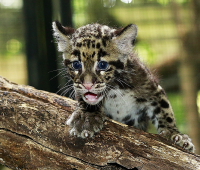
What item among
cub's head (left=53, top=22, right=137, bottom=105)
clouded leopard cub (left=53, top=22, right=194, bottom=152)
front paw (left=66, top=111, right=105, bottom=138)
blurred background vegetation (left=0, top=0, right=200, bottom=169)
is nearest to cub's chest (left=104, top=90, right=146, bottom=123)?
clouded leopard cub (left=53, top=22, right=194, bottom=152)

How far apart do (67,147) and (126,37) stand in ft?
4.39

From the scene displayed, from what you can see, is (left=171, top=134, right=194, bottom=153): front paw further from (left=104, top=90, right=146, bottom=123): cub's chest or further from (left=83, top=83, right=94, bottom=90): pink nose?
(left=83, top=83, right=94, bottom=90): pink nose

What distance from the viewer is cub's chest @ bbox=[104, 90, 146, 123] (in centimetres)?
387

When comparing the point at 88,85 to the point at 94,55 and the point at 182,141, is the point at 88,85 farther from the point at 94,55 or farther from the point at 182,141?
the point at 182,141

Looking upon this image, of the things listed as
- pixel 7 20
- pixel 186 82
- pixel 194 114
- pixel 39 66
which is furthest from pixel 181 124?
pixel 7 20

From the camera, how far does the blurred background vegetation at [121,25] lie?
5234mm

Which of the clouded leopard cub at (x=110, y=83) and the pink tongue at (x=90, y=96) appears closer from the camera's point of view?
the clouded leopard cub at (x=110, y=83)

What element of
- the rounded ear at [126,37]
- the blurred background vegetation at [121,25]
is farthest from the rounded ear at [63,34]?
the blurred background vegetation at [121,25]

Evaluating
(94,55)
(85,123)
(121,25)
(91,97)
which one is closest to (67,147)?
(85,123)

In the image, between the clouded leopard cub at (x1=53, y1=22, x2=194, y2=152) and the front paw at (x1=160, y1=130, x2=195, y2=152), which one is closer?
the clouded leopard cub at (x1=53, y1=22, x2=194, y2=152)

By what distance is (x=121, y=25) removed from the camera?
555 centimetres

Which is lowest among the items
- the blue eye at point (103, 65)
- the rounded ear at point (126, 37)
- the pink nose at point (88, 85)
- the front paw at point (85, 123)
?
the front paw at point (85, 123)

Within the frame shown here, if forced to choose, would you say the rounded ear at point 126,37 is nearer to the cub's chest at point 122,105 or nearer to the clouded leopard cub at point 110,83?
the clouded leopard cub at point 110,83

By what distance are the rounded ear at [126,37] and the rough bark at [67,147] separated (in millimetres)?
899
